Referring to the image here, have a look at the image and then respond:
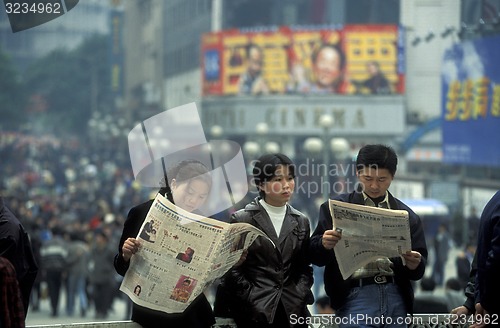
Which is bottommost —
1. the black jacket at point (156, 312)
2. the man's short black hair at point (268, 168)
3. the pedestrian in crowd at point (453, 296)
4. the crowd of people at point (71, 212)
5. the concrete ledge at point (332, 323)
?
the crowd of people at point (71, 212)

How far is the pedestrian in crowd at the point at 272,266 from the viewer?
4.85 m

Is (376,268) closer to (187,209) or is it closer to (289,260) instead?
(289,260)

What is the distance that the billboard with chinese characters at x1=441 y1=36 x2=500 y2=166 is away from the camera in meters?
22.8

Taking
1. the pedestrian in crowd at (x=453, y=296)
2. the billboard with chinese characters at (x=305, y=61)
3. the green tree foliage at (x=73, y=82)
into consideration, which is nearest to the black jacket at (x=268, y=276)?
the pedestrian in crowd at (x=453, y=296)

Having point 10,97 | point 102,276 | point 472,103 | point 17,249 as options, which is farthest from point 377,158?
point 10,97

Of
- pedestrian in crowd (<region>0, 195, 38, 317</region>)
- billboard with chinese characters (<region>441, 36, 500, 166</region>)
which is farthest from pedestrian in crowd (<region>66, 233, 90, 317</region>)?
pedestrian in crowd (<region>0, 195, 38, 317</region>)

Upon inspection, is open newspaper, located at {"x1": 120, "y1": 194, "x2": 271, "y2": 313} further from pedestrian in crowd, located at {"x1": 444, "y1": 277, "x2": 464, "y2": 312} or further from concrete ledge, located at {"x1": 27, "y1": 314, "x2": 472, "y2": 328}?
pedestrian in crowd, located at {"x1": 444, "y1": 277, "x2": 464, "y2": 312}

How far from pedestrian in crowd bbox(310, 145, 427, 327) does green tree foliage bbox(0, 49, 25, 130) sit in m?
49.4

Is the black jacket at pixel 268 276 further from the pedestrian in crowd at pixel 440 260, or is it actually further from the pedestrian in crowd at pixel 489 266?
the pedestrian in crowd at pixel 440 260

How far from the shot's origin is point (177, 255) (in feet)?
15.1

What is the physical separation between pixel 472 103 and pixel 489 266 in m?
20.7

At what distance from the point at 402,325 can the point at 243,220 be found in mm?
835

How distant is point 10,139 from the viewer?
5878 cm

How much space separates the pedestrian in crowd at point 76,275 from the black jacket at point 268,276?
1092cm
